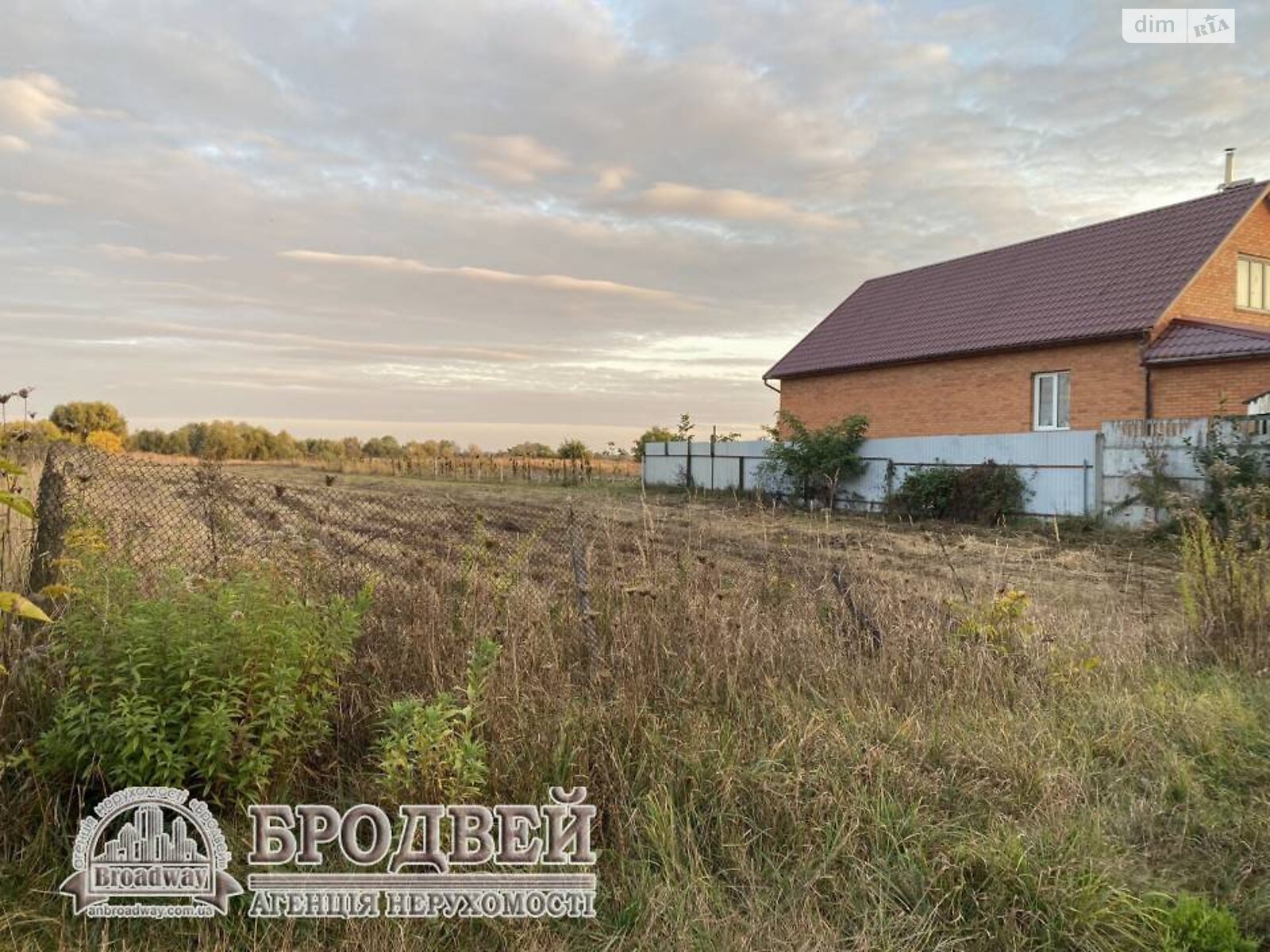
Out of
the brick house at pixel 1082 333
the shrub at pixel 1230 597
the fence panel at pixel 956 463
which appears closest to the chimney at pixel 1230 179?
the brick house at pixel 1082 333

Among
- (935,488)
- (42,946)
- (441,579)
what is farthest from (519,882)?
(935,488)

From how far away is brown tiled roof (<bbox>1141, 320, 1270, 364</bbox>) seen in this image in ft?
51.8

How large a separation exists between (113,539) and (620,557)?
2743 mm

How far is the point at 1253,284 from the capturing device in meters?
19.5

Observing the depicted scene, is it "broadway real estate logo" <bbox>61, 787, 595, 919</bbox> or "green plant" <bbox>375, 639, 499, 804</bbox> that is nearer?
"broadway real estate logo" <bbox>61, 787, 595, 919</bbox>

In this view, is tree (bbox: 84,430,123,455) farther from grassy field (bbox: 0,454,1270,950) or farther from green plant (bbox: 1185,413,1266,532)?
green plant (bbox: 1185,413,1266,532)

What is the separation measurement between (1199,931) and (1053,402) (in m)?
19.4

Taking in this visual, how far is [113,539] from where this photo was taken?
4.38 m

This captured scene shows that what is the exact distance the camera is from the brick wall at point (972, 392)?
60.1 feet

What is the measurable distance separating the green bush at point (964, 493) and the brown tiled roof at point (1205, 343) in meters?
3.86

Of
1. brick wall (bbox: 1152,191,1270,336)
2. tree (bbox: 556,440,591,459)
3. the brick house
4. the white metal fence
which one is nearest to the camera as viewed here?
the white metal fence

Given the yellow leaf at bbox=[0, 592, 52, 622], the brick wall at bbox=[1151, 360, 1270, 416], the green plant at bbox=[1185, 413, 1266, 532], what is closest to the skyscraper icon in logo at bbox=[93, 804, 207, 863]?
the yellow leaf at bbox=[0, 592, 52, 622]

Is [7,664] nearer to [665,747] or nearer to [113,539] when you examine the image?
[113,539]

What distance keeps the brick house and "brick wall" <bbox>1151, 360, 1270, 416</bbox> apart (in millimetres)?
25
